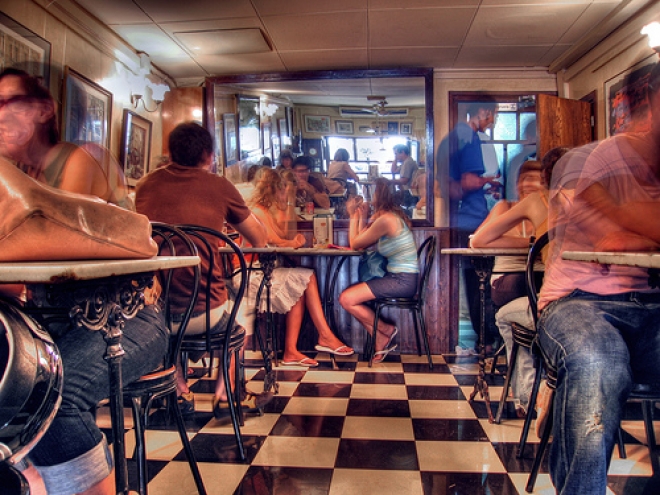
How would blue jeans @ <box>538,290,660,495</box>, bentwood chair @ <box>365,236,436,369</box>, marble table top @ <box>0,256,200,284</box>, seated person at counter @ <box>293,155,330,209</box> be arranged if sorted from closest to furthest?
1. marble table top @ <box>0,256,200,284</box>
2. blue jeans @ <box>538,290,660,495</box>
3. bentwood chair @ <box>365,236,436,369</box>
4. seated person at counter @ <box>293,155,330,209</box>

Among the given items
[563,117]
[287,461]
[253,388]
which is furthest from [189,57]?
[287,461]

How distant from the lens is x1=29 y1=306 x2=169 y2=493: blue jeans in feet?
3.34

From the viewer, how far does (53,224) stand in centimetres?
92

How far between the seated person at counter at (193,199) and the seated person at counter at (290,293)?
1.31 meters

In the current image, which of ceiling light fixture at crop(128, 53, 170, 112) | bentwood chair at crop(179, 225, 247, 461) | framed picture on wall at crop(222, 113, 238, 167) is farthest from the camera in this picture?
framed picture on wall at crop(222, 113, 238, 167)

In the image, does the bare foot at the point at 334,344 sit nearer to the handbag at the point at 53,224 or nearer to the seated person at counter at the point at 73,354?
the seated person at counter at the point at 73,354

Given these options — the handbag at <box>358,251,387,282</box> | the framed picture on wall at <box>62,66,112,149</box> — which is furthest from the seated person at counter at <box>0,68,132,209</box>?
the handbag at <box>358,251,387,282</box>

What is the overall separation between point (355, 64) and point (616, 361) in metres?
3.83

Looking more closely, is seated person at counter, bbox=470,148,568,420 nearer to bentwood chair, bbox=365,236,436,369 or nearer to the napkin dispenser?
bentwood chair, bbox=365,236,436,369

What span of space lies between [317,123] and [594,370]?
3788 millimetres

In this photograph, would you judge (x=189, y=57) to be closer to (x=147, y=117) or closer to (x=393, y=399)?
(x=147, y=117)

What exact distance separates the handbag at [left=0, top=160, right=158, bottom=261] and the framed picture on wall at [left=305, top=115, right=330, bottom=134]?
12.3 feet

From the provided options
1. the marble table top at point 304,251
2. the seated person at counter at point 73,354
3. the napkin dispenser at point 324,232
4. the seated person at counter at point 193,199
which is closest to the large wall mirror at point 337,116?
the napkin dispenser at point 324,232

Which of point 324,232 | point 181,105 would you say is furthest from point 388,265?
point 181,105
